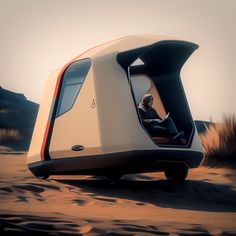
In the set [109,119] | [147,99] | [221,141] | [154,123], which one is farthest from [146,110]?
[221,141]

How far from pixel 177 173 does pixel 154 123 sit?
39.6 inches

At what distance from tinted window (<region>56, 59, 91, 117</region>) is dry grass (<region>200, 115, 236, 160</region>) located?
4.68 meters

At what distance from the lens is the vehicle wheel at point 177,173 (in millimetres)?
7379

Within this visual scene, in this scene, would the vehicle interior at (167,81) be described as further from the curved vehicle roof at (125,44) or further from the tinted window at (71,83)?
the tinted window at (71,83)

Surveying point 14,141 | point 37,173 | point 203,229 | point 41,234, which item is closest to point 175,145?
point 37,173

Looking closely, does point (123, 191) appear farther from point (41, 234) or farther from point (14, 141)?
point (14, 141)

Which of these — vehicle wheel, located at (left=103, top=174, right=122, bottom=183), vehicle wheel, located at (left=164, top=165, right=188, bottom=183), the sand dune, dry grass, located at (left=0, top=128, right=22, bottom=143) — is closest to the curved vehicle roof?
vehicle wheel, located at (left=103, top=174, right=122, bottom=183)

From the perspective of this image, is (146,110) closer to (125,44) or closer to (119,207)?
(125,44)

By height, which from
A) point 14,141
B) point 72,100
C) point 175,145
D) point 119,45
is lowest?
point 14,141

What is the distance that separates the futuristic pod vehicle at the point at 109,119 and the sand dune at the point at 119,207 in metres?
0.39

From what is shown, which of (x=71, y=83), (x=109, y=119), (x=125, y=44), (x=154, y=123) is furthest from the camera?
(x=154, y=123)

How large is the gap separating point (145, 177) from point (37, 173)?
268cm

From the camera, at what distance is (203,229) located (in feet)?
12.7

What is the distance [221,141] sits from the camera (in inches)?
417
